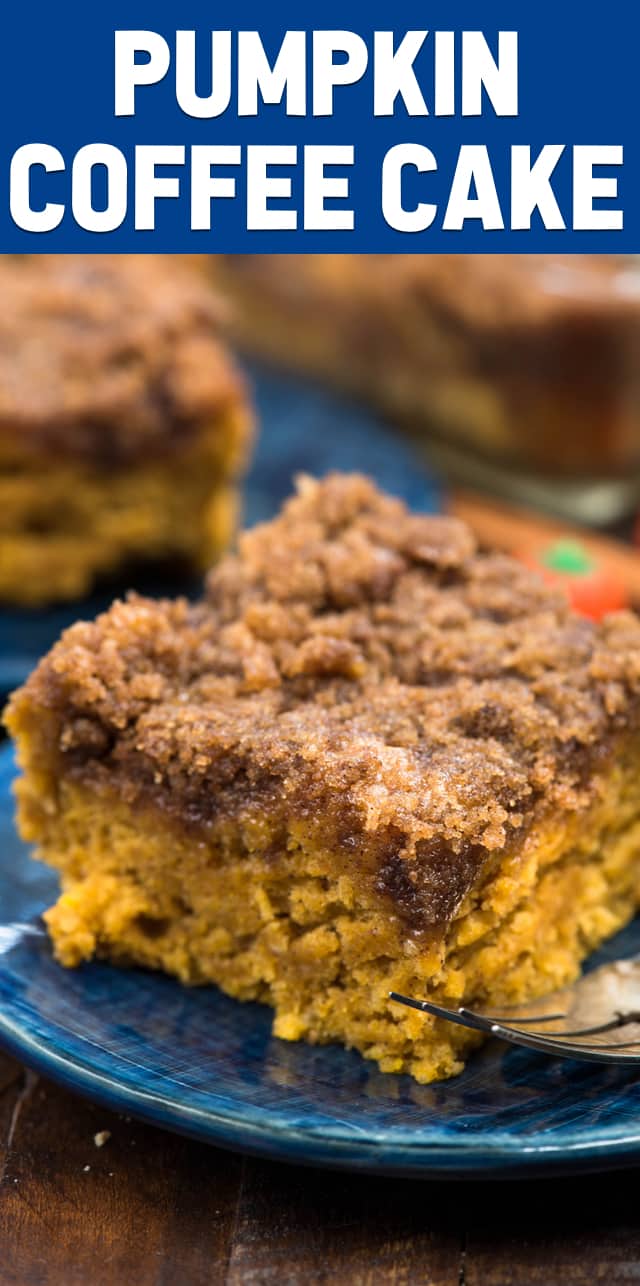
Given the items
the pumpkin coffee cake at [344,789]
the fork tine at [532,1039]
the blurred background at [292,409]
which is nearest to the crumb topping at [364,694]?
the pumpkin coffee cake at [344,789]

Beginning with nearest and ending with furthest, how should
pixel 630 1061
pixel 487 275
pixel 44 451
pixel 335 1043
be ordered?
pixel 630 1061, pixel 335 1043, pixel 44 451, pixel 487 275

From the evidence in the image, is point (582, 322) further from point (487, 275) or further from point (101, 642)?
point (101, 642)

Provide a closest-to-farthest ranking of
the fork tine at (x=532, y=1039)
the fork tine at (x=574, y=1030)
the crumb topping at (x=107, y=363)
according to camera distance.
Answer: the fork tine at (x=532, y=1039), the fork tine at (x=574, y=1030), the crumb topping at (x=107, y=363)

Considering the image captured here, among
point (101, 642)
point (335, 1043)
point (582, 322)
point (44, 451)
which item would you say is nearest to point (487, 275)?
point (582, 322)

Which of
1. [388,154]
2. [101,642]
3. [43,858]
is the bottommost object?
[43,858]

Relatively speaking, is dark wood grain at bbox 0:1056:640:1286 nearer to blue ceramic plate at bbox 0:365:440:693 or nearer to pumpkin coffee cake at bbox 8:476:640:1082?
pumpkin coffee cake at bbox 8:476:640:1082

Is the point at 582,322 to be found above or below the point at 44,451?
above

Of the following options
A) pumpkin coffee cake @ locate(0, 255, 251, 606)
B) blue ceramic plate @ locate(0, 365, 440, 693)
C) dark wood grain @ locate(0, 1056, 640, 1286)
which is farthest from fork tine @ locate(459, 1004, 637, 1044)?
pumpkin coffee cake @ locate(0, 255, 251, 606)

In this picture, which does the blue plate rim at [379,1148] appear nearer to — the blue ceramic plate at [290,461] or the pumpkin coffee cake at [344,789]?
the pumpkin coffee cake at [344,789]
